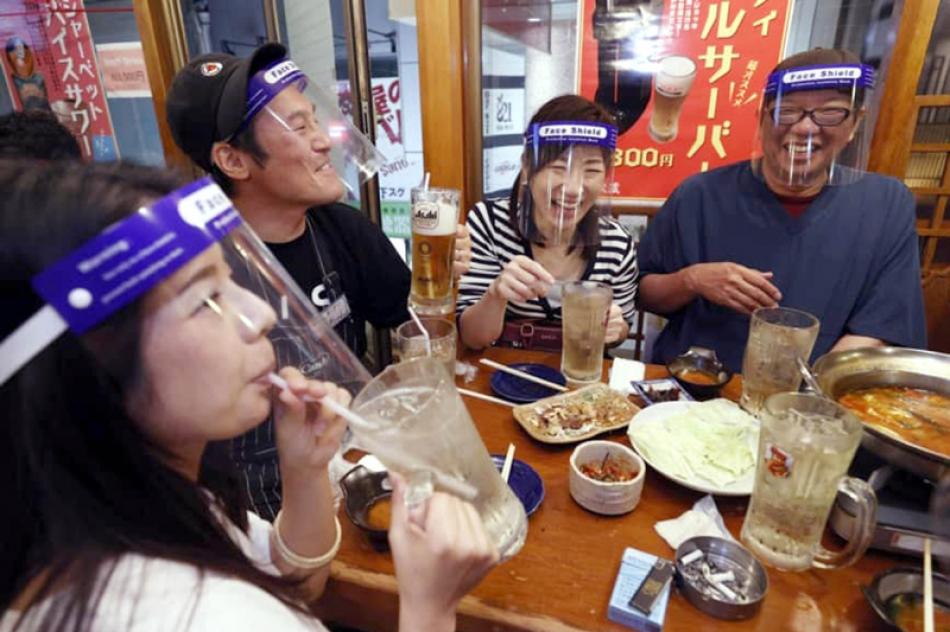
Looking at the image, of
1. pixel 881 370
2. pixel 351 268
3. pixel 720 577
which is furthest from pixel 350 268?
pixel 881 370

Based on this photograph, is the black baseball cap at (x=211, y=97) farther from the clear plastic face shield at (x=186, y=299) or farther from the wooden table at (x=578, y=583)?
the wooden table at (x=578, y=583)

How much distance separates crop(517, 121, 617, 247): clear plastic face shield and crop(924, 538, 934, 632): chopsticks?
4.45ft

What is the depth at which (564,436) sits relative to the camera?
4.19ft

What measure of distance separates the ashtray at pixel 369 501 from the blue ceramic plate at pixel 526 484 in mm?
247

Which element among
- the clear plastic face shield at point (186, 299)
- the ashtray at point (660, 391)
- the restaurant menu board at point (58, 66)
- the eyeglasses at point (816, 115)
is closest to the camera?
the clear plastic face shield at point (186, 299)

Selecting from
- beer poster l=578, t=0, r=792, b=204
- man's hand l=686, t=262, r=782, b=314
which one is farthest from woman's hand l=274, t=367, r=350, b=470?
beer poster l=578, t=0, r=792, b=204

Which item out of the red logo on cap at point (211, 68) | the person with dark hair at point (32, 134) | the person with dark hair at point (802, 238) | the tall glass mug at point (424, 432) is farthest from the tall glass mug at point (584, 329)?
the person with dark hair at point (32, 134)

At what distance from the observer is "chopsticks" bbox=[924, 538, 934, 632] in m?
0.75

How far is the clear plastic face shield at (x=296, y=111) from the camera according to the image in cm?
154

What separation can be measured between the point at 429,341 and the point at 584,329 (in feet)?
1.52

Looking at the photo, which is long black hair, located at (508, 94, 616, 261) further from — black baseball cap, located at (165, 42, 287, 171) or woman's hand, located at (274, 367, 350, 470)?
woman's hand, located at (274, 367, 350, 470)

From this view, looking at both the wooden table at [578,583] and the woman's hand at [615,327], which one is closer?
the wooden table at [578,583]

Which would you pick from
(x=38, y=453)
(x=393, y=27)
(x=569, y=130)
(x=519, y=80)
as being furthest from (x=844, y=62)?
(x=393, y=27)

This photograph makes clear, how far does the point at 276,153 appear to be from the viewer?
1592 mm
